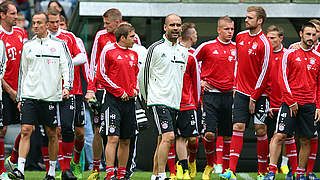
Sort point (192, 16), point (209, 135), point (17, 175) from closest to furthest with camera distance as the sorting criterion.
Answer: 1. point (17, 175)
2. point (209, 135)
3. point (192, 16)

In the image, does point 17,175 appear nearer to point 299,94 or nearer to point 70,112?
point 70,112

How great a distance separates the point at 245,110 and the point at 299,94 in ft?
2.76

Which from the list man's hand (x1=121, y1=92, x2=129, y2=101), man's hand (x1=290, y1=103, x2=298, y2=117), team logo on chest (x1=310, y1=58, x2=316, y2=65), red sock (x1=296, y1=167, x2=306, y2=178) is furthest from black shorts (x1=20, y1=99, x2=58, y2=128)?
team logo on chest (x1=310, y1=58, x2=316, y2=65)

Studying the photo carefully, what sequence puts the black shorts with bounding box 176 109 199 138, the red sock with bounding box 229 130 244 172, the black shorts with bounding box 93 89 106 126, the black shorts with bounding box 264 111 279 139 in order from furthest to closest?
the black shorts with bounding box 264 111 279 139, the black shorts with bounding box 93 89 106 126, the black shorts with bounding box 176 109 199 138, the red sock with bounding box 229 130 244 172

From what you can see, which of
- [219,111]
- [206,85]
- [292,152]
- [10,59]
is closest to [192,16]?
[206,85]

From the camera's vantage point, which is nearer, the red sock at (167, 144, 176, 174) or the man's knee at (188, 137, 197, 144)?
the red sock at (167, 144, 176, 174)

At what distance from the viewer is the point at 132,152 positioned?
37.4 feet

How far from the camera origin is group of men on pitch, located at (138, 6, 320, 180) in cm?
1059

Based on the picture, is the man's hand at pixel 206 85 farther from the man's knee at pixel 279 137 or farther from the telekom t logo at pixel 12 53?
the telekom t logo at pixel 12 53

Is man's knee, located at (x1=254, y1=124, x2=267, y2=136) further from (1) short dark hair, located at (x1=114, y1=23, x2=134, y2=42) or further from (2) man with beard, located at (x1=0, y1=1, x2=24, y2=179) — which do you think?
(2) man with beard, located at (x1=0, y1=1, x2=24, y2=179)

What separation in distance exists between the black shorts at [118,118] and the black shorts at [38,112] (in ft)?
2.49

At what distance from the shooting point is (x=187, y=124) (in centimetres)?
1129

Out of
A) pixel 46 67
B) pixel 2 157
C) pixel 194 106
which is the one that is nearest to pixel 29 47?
pixel 46 67

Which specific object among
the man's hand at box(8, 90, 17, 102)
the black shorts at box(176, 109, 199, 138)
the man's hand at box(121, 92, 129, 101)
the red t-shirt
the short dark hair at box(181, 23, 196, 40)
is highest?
the short dark hair at box(181, 23, 196, 40)
